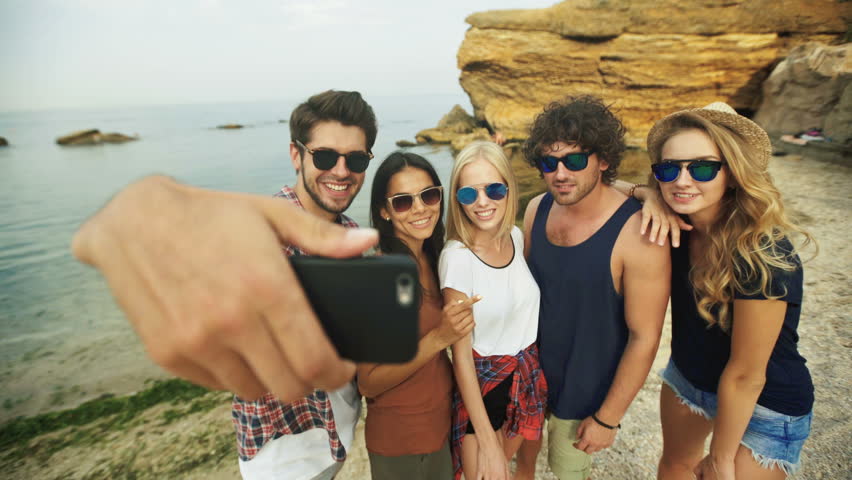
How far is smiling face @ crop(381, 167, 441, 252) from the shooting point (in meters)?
2.28

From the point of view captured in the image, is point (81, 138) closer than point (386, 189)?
No

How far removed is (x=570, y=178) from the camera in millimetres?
2299

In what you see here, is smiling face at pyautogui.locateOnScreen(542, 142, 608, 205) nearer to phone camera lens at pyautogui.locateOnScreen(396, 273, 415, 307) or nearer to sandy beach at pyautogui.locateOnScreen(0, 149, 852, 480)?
phone camera lens at pyautogui.locateOnScreen(396, 273, 415, 307)

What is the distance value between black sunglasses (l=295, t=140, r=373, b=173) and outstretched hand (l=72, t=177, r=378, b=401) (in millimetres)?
1756

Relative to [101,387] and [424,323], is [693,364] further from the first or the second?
[101,387]

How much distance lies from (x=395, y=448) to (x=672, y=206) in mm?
2051

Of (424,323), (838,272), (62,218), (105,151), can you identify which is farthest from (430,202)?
(105,151)

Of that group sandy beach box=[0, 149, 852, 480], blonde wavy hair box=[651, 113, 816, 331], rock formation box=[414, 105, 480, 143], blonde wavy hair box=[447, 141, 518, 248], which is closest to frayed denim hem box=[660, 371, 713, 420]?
blonde wavy hair box=[651, 113, 816, 331]

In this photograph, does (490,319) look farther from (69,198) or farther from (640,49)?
(69,198)

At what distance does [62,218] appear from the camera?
18.1 metres

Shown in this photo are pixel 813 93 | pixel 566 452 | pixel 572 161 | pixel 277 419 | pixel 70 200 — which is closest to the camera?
pixel 277 419

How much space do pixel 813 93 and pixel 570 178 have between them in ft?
65.0

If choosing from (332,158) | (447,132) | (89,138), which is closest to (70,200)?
(447,132)

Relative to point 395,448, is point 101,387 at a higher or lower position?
lower
